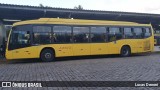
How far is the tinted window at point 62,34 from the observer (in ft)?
67.4

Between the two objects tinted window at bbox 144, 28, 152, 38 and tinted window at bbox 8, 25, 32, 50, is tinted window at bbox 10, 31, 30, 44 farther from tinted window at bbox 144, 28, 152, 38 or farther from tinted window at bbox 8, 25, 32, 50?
tinted window at bbox 144, 28, 152, 38

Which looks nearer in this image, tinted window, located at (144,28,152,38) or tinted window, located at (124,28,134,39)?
tinted window, located at (124,28,134,39)

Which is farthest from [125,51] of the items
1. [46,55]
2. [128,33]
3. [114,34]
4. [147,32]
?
[46,55]

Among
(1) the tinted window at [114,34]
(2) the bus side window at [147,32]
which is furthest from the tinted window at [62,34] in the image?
(2) the bus side window at [147,32]

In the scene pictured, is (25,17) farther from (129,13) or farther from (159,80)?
(159,80)

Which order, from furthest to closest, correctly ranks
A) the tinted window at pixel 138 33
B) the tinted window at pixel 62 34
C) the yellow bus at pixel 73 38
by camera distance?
1. the tinted window at pixel 138 33
2. the tinted window at pixel 62 34
3. the yellow bus at pixel 73 38

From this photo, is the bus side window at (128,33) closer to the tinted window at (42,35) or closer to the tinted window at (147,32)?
the tinted window at (147,32)

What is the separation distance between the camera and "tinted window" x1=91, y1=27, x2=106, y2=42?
22.3 meters

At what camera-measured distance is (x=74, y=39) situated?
21.3 m

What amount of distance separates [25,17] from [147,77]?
66.6 ft

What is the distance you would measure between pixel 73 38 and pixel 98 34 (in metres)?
2.36

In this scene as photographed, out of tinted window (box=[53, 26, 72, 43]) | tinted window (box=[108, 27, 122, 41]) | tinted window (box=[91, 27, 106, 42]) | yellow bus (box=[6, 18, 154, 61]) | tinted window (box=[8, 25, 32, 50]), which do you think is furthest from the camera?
tinted window (box=[108, 27, 122, 41])

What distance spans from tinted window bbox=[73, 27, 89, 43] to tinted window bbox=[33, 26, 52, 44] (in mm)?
2094

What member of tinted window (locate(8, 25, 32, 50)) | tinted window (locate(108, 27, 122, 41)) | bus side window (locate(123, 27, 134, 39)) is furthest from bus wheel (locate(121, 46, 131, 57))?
tinted window (locate(8, 25, 32, 50))
